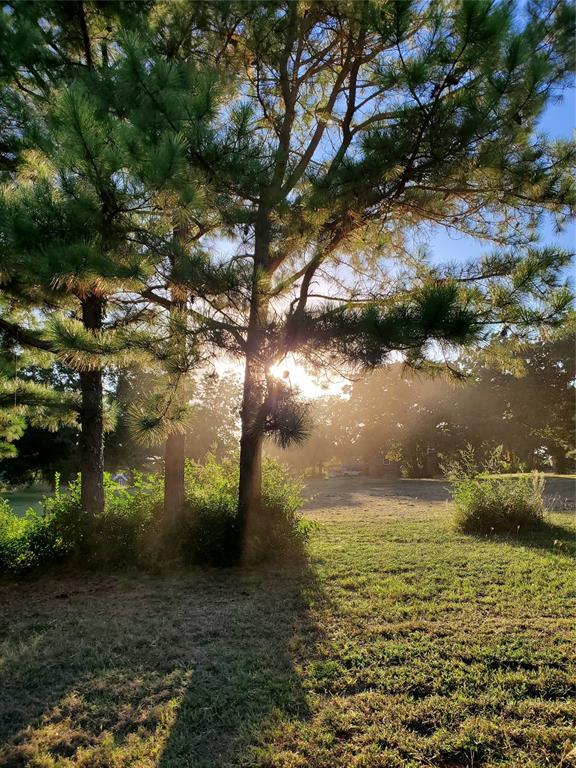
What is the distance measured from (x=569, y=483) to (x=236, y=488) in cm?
1195

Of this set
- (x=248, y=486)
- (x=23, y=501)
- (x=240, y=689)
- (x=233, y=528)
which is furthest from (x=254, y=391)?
(x=23, y=501)

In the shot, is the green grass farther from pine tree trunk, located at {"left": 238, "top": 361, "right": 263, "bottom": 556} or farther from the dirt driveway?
pine tree trunk, located at {"left": 238, "top": 361, "right": 263, "bottom": 556}

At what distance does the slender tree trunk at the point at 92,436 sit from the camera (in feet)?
19.8

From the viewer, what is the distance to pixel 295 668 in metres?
2.86

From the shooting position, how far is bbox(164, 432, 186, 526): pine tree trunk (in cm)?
589

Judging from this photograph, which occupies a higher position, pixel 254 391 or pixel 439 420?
pixel 254 391

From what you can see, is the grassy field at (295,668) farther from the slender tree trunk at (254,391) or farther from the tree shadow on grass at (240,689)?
the slender tree trunk at (254,391)

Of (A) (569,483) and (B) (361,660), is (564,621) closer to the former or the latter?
(B) (361,660)

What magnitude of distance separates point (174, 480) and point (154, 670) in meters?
3.54

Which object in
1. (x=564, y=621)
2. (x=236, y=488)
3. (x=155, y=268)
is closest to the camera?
(x=564, y=621)

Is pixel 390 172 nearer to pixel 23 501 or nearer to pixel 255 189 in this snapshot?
pixel 255 189

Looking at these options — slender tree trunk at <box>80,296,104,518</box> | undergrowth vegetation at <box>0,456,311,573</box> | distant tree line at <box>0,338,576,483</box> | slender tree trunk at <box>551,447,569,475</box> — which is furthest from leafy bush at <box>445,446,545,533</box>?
slender tree trunk at <box>551,447,569,475</box>

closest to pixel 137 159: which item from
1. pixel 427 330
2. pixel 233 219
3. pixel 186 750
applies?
pixel 233 219

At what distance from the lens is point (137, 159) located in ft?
10.6
